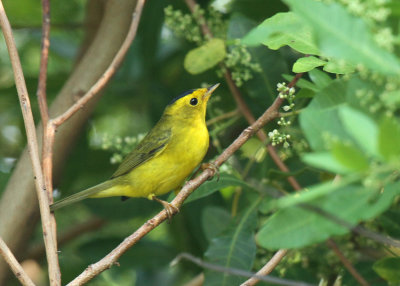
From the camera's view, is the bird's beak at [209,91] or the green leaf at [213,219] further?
the bird's beak at [209,91]

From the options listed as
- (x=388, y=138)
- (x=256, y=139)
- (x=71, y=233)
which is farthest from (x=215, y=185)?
(x=388, y=138)

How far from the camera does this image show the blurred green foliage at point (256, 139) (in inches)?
50.5

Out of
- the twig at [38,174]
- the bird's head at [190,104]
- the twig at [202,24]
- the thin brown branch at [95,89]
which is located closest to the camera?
the twig at [38,174]

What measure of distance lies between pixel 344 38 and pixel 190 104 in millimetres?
3099

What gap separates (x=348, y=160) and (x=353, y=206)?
21 centimetres

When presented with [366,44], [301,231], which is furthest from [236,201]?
[366,44]

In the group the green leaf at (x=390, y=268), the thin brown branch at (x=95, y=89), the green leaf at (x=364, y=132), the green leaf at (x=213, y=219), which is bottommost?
the green leaf at (x=390, y=268)

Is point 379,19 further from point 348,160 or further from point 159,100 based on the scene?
point 159,100

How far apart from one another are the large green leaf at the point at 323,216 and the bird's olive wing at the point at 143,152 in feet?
8.39

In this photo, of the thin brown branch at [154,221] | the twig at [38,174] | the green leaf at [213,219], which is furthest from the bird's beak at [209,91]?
the twig at [38,174]

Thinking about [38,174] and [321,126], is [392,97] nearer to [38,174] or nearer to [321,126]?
[321,126]

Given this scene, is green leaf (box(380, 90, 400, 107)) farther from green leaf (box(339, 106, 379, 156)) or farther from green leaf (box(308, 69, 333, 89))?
green leaf (box(308, 69, 333, 89))

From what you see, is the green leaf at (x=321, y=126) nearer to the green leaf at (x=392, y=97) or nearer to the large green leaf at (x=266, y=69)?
the green leaf at (x=392, y=97)

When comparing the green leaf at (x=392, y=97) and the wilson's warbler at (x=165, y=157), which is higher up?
the green leaf at (x=392, y=97)
